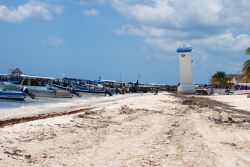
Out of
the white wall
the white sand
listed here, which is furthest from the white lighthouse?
the white sand

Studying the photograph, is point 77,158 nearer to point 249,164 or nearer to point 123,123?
point 249,164

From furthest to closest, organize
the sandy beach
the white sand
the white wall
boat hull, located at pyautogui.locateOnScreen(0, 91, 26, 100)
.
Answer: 1. the white wall
2. boat hull, located at pyautogui.locateOnScreen(0, 91, 26, 100)
3. the white sand
4. the sandy beach

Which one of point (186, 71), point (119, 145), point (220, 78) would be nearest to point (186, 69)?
point (186, 71)

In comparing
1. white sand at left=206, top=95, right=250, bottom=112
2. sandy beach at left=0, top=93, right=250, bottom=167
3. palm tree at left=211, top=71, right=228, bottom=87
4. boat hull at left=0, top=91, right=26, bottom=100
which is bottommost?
white sand at left=206, top=95, right=250, bottom=112

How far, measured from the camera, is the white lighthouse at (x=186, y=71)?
229ft

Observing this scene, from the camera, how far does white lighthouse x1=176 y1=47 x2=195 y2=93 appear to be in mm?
69938

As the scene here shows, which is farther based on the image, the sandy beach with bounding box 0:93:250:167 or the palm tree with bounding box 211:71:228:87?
the palm tree with bounding box 211:71:228:87

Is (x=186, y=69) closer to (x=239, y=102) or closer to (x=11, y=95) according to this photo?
(x=239, y=102)

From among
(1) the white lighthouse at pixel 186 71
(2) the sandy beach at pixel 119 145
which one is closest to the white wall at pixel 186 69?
(1) the white lighthouse at pixel 186 71

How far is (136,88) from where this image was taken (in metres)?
94.6

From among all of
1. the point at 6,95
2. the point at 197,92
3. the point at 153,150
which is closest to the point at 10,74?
the point at 197,92

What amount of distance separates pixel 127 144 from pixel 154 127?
4.34 metres

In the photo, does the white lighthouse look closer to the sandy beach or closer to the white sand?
the white sand

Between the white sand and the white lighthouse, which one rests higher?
the white lighthouse
